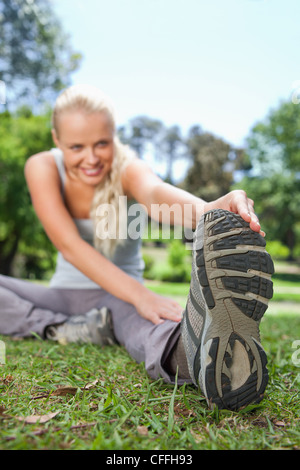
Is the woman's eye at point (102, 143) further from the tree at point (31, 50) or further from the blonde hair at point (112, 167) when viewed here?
the tree at point (31, 50)

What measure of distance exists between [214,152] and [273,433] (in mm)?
17883

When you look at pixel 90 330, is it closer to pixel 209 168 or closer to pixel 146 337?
pixel 146 337

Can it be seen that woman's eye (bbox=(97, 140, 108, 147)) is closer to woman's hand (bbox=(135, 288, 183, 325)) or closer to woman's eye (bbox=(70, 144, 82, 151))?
woman's eye (bbox=(70, 144, 82, 151))

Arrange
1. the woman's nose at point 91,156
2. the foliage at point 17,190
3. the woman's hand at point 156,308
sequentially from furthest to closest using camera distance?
the foliage at point 17,190, the woman's nose at point 91,156, the woman's hand at point 156,308

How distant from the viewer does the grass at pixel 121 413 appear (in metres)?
0.83

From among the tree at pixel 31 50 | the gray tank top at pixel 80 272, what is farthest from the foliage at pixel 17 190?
the gray tank top at pixel 80 272

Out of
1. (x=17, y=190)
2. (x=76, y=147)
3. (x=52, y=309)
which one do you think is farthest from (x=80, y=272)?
(x=17, y=190)

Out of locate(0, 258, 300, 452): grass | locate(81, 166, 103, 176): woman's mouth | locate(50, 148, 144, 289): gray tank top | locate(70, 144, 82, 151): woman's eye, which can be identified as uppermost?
locate(70, 144, 82, 151): woman's eye

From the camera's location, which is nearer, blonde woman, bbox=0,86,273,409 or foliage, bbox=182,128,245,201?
blonde woman, bbox=0,86,273,409

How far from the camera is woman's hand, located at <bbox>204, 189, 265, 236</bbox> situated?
1.00m

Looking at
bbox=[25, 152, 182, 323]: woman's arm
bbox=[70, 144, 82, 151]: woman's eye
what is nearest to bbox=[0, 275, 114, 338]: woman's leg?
bbox=[25, 152, 182, 323]: woman's arm

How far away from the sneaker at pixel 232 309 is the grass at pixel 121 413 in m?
0.07

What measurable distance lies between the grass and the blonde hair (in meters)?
0.69

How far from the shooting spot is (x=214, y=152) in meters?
18.2
